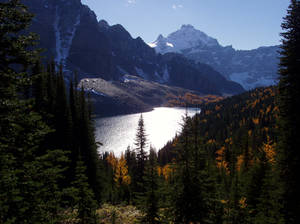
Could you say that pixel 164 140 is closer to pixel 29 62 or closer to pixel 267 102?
pixel 267 102

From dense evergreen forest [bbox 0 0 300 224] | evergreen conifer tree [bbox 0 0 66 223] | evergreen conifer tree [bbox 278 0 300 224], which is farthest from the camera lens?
evergreen conifer tree [bbox 278 0 300 224]

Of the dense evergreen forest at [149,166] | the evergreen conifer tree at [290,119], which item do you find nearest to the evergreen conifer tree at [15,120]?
the dense evergreen forest at [149,166]

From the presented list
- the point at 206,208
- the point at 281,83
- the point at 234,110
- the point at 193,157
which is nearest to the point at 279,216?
the point at 206,208

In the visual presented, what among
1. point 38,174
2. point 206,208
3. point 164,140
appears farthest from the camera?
point 164,140

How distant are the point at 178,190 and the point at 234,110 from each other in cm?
17861

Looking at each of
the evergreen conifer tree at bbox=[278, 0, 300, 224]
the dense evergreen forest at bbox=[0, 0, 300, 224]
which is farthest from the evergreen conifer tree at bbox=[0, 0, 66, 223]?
the evergreen conifer tree at bbox=[278, 0, 300, 224]

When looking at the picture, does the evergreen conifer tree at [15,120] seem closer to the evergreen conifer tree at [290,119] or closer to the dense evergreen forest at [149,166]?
the dense evergreen forest at [149,166]

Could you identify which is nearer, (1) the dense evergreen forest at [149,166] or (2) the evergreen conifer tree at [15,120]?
(2) the evergreen conifer tree at [15,120]

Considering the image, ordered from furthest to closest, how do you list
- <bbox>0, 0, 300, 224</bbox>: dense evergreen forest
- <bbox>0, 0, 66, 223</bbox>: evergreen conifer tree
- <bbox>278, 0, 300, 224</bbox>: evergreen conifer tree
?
Answer: <bbox>278, 0, 300, 224</bbox>: evergreen conifer tree → <bbox>0, 0, 300, 224</bbox>: dense evergreen forest → <bbox>0, 0, 66, 223</bbox>: evergreen conifer tree

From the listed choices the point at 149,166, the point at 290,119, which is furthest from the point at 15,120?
the point at 290,119

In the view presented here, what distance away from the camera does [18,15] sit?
26.8 feet

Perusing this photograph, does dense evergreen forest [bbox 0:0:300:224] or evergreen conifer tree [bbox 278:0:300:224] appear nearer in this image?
dense evergreen forest [bbox 0:0:300:224]

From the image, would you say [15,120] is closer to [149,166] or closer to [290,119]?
[149,166]

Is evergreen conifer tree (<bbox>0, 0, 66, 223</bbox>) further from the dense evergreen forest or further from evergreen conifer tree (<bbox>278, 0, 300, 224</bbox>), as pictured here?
evergreen conifer tree (<bbox>278, 0, 300, 224</bbox>)
